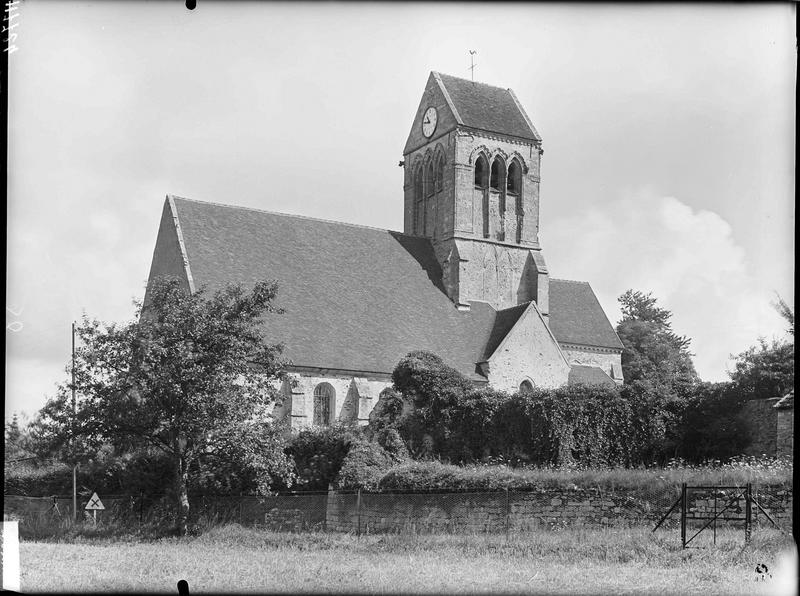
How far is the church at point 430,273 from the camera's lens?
131ft

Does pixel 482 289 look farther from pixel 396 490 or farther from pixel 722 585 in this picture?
pixel 722 585

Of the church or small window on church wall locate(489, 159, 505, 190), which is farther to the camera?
small window on church wall locate(489, 159, 505, 190)

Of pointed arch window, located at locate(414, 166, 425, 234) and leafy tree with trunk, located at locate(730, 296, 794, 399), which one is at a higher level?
pointed arch window, located at locate(414, 166, 425, 234)

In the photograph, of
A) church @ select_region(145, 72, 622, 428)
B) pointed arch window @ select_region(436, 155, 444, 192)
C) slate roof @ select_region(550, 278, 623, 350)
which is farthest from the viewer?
slate roof @ select_region(550, 278, 623, 350)

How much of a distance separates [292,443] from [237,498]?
8.73 ft

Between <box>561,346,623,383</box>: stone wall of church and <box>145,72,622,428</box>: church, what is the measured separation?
7 centimetres

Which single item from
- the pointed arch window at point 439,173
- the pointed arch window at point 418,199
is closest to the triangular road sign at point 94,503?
the pointed arch window at point 418,199

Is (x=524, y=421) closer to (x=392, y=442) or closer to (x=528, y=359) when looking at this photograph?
(x=392, y=442)

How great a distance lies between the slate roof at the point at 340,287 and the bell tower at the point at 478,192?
1632 mm

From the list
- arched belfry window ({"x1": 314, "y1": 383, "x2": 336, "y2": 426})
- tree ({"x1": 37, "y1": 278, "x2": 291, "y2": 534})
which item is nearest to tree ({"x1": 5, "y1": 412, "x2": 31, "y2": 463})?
arched belfry window ({"x1": 314, "y1": 383, "x2": 336, "y2": 426})

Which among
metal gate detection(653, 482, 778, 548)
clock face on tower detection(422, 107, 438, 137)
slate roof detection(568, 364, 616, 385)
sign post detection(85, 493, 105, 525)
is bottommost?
sign post detection(85, 493, 105, 525)

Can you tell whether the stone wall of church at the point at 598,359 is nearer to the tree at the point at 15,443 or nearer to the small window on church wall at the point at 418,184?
the small window on church wall at the point at 418,184

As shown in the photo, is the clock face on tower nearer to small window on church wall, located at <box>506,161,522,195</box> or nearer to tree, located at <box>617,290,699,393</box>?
small window on church wall, located at <box>506,161,522,195</box>

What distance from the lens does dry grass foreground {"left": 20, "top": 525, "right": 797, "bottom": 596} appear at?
1198 centimetres
